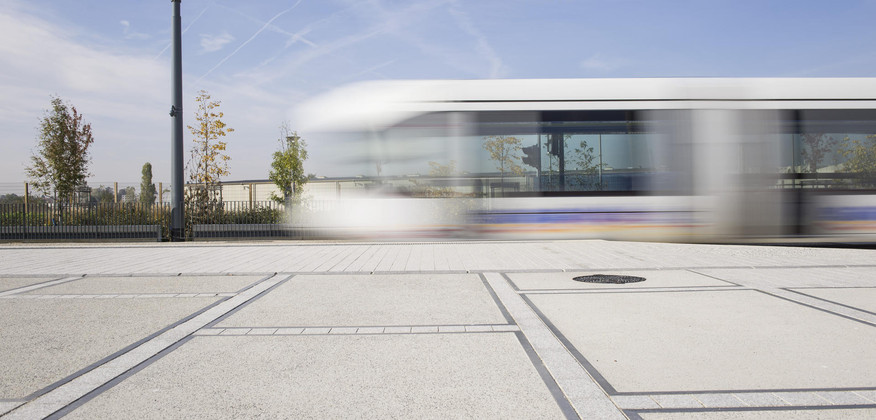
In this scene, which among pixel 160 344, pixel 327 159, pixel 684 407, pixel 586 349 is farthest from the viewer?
pixel 327 159

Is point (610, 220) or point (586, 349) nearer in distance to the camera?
point (586, 349)

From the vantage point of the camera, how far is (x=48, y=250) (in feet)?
44.0

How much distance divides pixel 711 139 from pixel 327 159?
8815 millimetres

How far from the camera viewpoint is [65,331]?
5.19m

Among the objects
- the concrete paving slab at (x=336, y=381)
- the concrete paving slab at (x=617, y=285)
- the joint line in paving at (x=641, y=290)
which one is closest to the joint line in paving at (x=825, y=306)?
the joint line in paving at (x=641, y=290)

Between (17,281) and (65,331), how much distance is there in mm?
4566

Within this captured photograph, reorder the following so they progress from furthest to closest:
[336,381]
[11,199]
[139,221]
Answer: [11,199] < [139,221] < [336,381]

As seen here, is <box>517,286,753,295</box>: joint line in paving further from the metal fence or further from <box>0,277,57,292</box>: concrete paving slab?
the metal fence

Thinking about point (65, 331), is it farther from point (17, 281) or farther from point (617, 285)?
point (617, 285)

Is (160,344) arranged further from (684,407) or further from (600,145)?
(600,145)

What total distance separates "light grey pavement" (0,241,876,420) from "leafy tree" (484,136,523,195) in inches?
137

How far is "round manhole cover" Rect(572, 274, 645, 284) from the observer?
786 cm

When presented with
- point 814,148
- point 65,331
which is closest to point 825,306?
point 814,148

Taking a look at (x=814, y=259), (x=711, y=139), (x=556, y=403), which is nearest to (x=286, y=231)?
(x=711, y=139)
